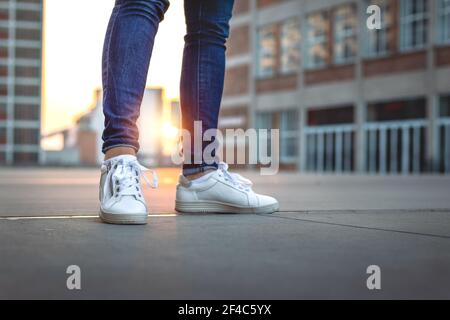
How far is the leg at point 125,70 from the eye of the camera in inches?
95.6

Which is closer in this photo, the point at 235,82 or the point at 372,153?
the point at 372,153

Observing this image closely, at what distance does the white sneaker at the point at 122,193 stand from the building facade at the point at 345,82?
22274mm

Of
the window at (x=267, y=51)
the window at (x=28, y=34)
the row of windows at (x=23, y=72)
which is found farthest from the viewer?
the window at (x=28, y=34)

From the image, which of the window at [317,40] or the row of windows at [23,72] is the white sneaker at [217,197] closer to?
the window at [317,40]

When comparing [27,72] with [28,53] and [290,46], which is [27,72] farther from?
[290,46]

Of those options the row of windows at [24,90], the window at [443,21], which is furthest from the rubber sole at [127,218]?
the row of windows at [24,90]

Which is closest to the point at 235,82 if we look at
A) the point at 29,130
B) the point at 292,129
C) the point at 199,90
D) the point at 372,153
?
the point at 292,129

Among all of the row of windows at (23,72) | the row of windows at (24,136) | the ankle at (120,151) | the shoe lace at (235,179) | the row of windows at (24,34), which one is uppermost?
the row of windows at (24,34)

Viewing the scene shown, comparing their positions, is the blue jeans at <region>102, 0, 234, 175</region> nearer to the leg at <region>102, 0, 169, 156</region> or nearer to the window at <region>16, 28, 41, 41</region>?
the leg at <region>102, 0, 169, 156</region>

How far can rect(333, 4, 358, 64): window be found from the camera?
1085 inches

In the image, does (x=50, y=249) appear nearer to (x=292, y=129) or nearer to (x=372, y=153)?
(x=372, y=153)

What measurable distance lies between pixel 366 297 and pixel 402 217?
1.67 metres

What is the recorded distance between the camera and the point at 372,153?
26625mm

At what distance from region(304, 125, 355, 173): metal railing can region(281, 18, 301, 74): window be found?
117 inches
